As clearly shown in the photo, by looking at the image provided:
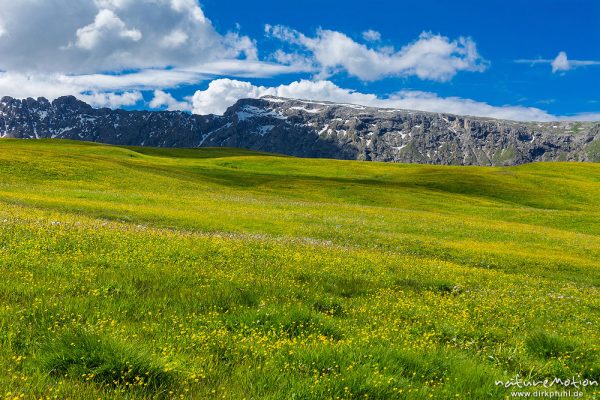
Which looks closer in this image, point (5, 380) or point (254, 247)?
point (5, 380)

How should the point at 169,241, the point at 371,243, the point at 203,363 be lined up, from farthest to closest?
the point at 371,243 → the point at 169,241 → the point at 203,363

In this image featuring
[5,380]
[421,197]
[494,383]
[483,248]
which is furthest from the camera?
[421,197]

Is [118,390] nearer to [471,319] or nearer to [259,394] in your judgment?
[259,394]

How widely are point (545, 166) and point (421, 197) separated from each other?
8360cm

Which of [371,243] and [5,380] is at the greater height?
[5,380]

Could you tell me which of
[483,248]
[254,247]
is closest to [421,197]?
[483,248]

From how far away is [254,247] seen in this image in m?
21.0

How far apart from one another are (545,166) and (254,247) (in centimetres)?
14209

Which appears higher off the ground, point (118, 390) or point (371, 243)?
point (118, 390)

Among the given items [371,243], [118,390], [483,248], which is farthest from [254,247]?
[483,248]

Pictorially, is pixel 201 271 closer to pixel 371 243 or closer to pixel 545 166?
pixel 371 243

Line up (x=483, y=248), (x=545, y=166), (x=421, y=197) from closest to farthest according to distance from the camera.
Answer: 1. (x=483, y=248)
2. (x=421, y=197)
3. (x=545, y=166)

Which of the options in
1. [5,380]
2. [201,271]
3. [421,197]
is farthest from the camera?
[421,197]

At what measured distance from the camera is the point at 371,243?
31.9 meters
